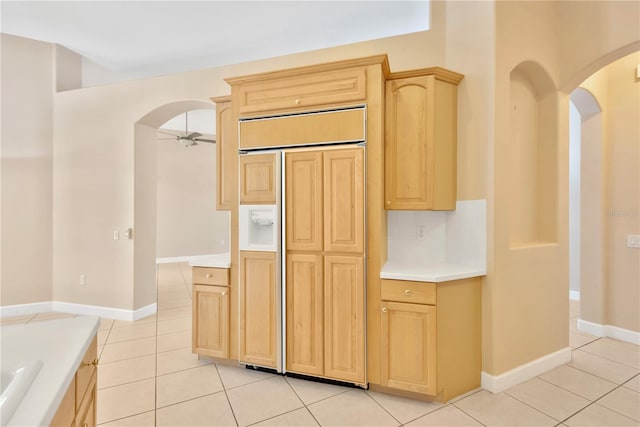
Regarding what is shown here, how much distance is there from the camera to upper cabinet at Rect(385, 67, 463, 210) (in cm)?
262

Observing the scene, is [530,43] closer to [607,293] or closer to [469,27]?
[469,27]

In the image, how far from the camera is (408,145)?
2.67 m

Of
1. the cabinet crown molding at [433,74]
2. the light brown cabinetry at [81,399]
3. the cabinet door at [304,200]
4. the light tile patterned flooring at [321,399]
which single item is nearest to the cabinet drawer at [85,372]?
the light brown cabinetry at [81,399]

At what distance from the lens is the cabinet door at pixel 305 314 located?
2.61 m

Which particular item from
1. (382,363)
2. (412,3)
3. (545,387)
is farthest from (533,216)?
(412,3)

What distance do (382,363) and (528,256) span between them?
1.49 m

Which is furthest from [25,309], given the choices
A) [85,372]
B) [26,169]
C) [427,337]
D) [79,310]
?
[427,337]

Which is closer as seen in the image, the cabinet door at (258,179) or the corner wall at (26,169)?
the cabinet door at (258,179)

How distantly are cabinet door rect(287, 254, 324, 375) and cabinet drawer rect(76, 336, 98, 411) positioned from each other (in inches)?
56.9

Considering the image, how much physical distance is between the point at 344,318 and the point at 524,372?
5.09 ft

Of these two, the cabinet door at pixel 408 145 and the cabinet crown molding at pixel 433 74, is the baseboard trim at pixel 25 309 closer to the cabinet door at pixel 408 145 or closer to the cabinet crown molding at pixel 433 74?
the cabinet door at pixel 408 145

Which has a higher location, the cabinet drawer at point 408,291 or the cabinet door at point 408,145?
the cabinet door at point 408,145

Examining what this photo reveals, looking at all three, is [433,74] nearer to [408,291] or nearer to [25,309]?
[408,291]

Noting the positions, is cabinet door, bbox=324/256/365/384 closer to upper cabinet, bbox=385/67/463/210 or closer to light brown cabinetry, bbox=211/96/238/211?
upper cabinet, bbox=385/67/463/210
